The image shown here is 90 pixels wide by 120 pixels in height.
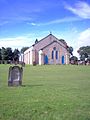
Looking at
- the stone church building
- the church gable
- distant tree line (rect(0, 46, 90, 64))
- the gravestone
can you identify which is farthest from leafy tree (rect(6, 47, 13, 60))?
the gravestone

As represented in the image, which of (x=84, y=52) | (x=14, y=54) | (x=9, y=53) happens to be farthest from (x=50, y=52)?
(x=84, y=52)

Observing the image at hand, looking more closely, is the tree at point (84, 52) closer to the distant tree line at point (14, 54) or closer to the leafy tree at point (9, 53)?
the distant tree line at point (14, 54)

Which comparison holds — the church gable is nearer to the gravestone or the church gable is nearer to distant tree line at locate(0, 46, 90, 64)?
distant tree line at locate(0, 46, 90, 64)

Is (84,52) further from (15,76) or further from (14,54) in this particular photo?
(15,76)

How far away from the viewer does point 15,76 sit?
1803 cm

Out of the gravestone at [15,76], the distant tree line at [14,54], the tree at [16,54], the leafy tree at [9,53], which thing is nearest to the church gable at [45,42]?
the distant tree line at [14,54]

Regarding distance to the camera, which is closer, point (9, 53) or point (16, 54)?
point (9, 53)

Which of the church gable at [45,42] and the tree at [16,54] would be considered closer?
the church gable at [45,42]

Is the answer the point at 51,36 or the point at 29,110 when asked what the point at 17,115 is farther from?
the point at 51,36

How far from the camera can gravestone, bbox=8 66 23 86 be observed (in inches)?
695

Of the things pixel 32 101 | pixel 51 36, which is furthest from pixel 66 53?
pixel 32 101

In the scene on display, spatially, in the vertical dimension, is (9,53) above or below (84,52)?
below

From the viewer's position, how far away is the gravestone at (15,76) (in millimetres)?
17656

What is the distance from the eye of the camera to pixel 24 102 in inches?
431
